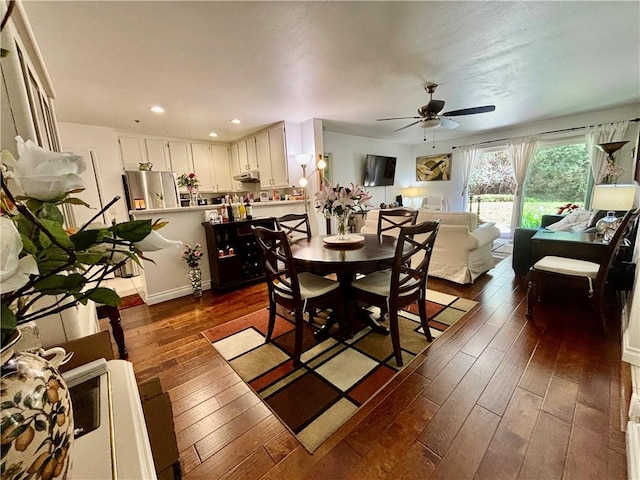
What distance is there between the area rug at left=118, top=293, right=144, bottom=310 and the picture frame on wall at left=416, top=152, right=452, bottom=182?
6750mm

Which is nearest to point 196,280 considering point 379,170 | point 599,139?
point 379,170

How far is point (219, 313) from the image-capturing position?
9.10 ft

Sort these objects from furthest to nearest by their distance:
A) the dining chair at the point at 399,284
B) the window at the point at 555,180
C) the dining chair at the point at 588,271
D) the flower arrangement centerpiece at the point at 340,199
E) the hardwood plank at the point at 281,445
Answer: the window at the point at 555,180
the flower arrangement centerpiece at the point at 340,199
the dining chair at the point at 588,271
the dining chair at the point at 399,284
the hardwood plank at the point at 281,445

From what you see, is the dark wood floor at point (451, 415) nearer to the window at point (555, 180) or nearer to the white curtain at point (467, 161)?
the window at point (555, 180)

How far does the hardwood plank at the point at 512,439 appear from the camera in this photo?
1.15 m

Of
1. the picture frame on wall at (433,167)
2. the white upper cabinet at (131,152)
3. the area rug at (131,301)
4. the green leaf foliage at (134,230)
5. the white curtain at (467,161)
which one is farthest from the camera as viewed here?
the picture frame on wall at (433,167)

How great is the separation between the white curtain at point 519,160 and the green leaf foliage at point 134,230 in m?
6.72

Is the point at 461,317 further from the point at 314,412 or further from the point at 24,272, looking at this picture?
the point at 24,272

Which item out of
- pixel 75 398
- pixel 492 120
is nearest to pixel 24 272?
pixel 75 398

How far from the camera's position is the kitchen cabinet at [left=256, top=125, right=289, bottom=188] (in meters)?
4.31

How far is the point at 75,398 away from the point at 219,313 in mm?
2159

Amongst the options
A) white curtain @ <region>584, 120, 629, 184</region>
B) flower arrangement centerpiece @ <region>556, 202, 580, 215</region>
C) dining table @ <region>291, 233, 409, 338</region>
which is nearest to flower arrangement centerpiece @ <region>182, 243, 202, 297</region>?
dining table @ <region>291, 233, 409, 338</region>

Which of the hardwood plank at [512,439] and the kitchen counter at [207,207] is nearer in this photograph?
the hardwood plank at [512,439]

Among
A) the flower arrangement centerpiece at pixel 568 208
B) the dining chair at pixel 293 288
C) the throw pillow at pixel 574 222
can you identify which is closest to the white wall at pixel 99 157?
the dining chair at pixel 293 288
